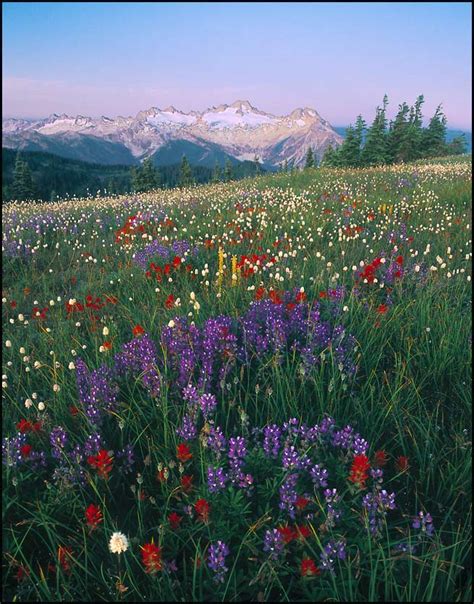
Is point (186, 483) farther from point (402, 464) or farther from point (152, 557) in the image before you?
point (402, 464)

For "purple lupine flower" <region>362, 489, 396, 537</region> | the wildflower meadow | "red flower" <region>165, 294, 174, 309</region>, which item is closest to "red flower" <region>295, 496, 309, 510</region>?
the wildflower meadow

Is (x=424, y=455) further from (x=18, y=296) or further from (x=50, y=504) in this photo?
(x=18, y=296)

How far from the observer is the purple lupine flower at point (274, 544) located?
1548 mm

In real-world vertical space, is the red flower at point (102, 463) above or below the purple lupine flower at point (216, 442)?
below

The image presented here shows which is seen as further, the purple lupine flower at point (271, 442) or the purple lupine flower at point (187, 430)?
the purple lupine flower at point (187, 430)

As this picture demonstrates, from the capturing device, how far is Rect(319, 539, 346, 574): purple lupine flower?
1524mm

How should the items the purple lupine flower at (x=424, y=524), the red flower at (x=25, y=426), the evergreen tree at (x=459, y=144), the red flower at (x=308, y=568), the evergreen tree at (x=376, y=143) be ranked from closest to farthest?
the red flower at (x=308, y=568)
the purple lupine flower at (x=424, y=524)
the red flower at (x=25, y=426)
the evergreen tree at (x=376, y=143)
the evergreen tree at (x=459, y=144)

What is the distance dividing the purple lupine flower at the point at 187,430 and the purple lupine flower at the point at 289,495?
1.90ft

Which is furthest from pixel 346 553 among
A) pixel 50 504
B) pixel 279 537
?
pixel 50 504

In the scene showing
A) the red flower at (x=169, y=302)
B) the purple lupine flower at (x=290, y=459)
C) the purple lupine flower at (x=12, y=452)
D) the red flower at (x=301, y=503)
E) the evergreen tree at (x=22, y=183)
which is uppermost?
the evergreen tree at (x=22, y=183)

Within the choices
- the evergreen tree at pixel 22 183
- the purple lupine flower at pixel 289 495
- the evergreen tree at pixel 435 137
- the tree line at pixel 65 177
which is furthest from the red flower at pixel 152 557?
the evergreen tree at pixel 22 183

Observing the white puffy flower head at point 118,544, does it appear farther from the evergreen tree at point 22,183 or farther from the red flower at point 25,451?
the evergreen tree at point 22,183

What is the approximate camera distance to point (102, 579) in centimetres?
160

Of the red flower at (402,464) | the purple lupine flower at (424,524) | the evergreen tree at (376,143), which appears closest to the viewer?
the purple lupine flower at (424,524)
